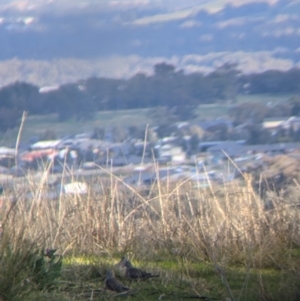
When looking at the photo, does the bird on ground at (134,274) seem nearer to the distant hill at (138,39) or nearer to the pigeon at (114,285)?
the pigeon at (114,285)

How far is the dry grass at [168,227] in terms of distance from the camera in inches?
181

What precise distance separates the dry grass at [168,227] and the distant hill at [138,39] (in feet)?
25.1

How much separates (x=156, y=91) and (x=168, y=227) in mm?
8480

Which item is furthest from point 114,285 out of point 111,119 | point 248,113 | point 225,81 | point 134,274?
point 225,81

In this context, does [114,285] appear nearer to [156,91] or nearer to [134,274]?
[134,274]

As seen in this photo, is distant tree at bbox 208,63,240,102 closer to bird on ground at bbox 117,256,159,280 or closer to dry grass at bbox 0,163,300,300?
dry grass at bbox 0,163,300,300

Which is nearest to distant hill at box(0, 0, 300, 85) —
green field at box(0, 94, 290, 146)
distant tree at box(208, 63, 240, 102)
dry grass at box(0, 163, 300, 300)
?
distant tree at box(208, 63, 240, 102)

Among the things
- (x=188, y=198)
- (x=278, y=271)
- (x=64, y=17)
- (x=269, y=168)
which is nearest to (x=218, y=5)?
(x=64, y=17)

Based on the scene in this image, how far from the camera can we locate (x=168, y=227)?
577cm

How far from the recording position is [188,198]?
20.1 feet

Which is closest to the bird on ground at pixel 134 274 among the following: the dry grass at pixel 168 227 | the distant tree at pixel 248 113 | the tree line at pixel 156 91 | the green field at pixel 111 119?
the dry grass at pixel 168 227

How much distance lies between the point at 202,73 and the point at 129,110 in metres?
2.65

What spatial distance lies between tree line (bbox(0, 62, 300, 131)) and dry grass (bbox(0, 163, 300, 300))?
5257mm

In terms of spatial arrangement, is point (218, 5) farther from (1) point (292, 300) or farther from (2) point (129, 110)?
(1) point (292, 300)
